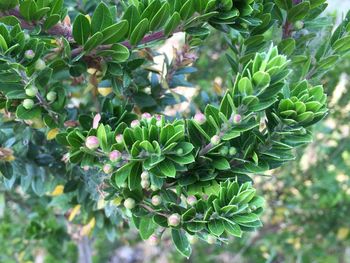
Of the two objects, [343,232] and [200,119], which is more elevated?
[200,119]

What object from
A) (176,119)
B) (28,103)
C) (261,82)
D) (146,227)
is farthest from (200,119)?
(28,103)

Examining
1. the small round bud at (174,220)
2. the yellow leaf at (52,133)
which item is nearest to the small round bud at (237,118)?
the small round bud at (174,220)

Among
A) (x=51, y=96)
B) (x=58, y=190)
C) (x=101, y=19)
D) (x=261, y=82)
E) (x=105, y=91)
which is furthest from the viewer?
(x=58, y=190)

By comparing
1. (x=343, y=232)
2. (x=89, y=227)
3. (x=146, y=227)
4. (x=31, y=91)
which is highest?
(x=31, y=91)

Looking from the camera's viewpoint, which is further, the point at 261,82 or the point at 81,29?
the point at 81,29

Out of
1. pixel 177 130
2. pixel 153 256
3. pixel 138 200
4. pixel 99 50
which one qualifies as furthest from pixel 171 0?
pixel 153 256

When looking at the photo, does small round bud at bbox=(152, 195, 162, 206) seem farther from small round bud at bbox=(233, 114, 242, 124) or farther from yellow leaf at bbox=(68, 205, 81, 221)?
yellow leaf at bbox=(68, 205, 81, 221)

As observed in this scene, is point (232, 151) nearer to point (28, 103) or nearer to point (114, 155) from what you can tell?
point (114, 155)
